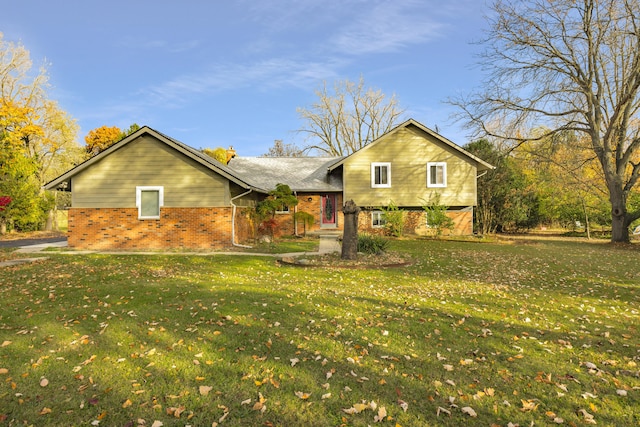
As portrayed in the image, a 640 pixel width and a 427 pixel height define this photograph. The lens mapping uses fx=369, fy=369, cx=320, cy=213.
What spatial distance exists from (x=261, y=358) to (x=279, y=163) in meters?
24.9

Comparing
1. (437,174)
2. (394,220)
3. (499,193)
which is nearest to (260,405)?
(394,220)

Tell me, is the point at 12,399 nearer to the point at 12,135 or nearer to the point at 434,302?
the point at 434,302

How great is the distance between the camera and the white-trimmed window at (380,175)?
22984 mm

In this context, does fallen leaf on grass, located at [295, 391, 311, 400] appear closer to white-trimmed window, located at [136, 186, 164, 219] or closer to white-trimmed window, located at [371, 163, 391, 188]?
white-trimmed window, located at [136, 186, 164, 219]

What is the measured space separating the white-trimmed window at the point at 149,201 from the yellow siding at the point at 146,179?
0.20m

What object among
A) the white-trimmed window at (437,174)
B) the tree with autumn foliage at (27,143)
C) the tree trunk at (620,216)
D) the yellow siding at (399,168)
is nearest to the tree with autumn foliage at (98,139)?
the tree with autumn foliage at (27,143)

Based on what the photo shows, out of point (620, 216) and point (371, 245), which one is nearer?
point (371, 245)

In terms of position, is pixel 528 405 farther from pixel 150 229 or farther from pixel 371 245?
pixel 150 229

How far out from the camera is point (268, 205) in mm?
18422

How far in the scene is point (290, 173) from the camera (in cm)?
2641

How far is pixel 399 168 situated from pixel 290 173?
7841 mm

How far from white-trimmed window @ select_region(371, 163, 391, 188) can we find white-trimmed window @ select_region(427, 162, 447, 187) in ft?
8.26

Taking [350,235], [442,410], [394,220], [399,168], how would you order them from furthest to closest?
[399,168] → [394,220] → [350,235] → [442,410]

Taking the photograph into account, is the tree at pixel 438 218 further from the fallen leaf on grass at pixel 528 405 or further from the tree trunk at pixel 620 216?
the fallen leaf on grass at pixel 528 405
